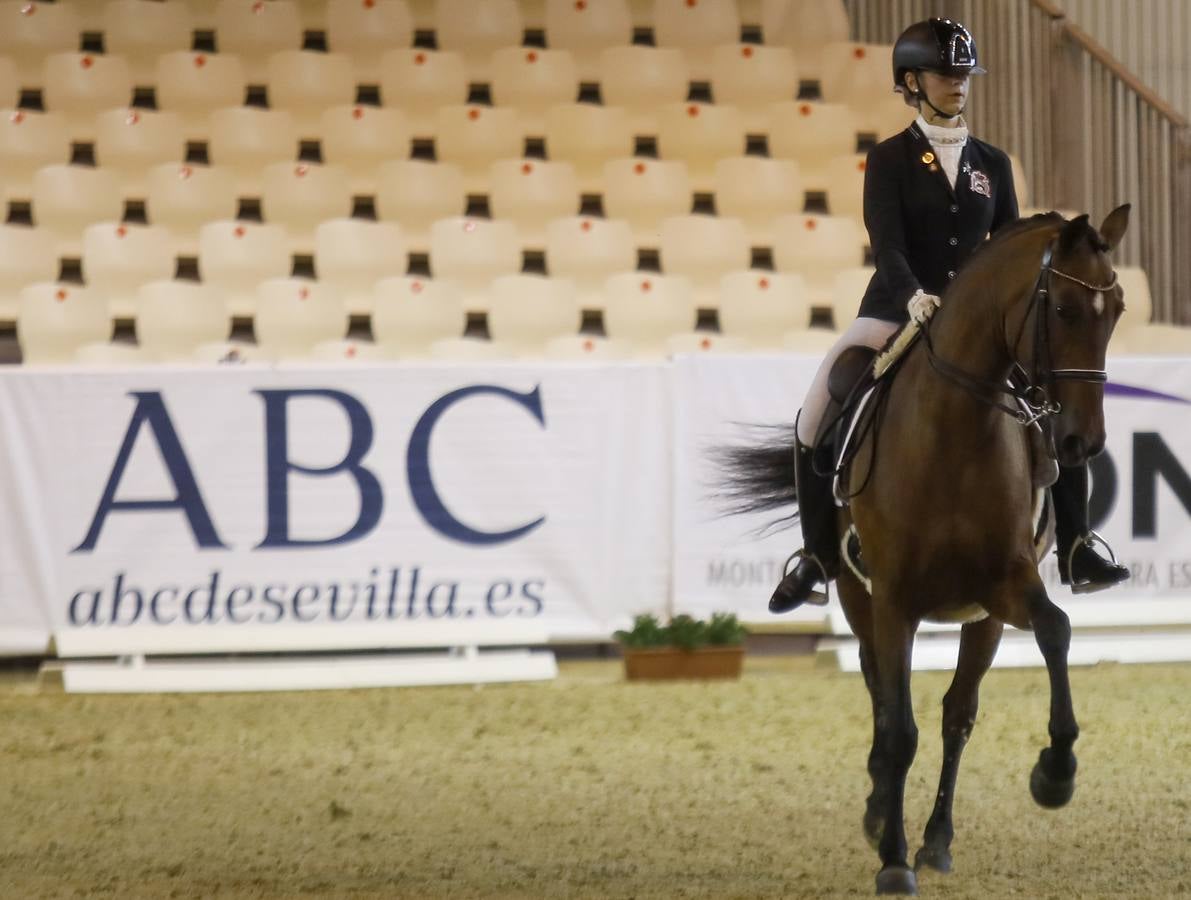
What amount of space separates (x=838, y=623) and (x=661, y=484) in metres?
1.30

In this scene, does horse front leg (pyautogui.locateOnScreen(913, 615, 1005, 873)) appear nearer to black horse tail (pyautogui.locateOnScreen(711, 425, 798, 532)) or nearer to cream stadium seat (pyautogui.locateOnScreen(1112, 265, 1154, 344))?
black horse tail (pyautogui.locateOnScreen(711, 425, 798, 532))

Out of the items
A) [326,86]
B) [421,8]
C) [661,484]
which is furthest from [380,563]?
[421,8]

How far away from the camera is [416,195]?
12.1 metres

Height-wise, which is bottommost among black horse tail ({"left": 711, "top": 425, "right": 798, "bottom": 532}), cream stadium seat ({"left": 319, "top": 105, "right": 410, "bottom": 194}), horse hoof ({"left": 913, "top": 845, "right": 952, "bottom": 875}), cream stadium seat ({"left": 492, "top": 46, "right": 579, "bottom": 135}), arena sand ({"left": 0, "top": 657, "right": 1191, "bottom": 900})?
arena sand ({"left": 0, "top": 657, "right": 1191, "bottom": 900})

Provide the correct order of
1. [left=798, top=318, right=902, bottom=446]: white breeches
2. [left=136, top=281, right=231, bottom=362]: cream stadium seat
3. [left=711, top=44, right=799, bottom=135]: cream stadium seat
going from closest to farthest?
[left=798, top=318, right=902, bottom=446]: white breeches < [left=136, top=281, right=231, bottom=362]: cream stadium seat < [left=711, top=44, right=799, bottom=135]: cream stadium seat

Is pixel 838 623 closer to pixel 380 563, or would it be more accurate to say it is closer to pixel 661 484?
pixel 661 484

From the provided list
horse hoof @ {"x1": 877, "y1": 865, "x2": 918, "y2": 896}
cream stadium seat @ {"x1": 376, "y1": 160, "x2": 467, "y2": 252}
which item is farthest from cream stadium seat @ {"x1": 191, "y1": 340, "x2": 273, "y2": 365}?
horse hoof @ {"x1": 877, "y1": 865, "x2": 918, "y2": 896}

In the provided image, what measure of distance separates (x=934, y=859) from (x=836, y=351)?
1.62 m

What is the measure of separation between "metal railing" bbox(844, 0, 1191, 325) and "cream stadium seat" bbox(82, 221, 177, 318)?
6155 millimetres

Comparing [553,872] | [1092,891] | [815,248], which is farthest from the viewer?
[815,248]

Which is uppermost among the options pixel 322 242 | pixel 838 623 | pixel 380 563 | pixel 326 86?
pixel 326 86

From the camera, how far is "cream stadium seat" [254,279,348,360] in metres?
10.8

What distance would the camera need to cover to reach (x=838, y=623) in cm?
937

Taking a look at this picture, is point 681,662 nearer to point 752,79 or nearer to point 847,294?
point 847,294
